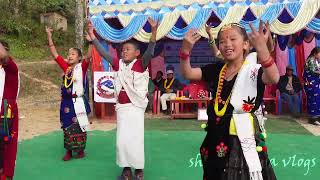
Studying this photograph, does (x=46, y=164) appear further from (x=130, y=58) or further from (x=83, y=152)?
(x=130, y=58)

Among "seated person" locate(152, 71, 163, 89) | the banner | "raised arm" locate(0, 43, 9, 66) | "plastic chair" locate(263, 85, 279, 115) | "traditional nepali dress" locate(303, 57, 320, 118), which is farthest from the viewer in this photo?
"seated person" locate(152, 71, 163, 89)

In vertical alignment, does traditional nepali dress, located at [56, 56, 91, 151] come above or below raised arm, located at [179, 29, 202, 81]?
below

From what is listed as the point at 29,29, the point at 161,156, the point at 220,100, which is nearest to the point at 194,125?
the point at 161,156

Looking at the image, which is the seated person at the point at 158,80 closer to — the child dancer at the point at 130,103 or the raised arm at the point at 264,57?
the child dancer at the point at 130,103

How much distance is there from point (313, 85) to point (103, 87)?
4.14 m

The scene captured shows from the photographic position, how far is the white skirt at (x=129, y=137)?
4489 millimetres

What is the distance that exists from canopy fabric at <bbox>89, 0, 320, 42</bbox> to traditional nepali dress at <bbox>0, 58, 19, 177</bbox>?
476 cm

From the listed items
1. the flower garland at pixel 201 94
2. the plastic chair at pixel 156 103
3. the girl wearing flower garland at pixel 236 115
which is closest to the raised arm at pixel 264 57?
the girl wearing flower garland at pixel 236 115

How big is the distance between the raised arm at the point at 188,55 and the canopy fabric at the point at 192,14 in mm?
5167

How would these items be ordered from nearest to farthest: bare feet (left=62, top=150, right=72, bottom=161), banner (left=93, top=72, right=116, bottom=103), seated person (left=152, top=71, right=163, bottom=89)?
1. bare feet (left=62, top=150, right=72, bottom=161)
2. banner (left=93, top=72, right=116, bottom=103)
3. seated person (left=152, top=71, right=163, bottom=89)

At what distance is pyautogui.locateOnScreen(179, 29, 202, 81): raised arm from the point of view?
264 centimetres

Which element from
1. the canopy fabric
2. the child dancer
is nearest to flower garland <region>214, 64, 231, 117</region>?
the child dancer

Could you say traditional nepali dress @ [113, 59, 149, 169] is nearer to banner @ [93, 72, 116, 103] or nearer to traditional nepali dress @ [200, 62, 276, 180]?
traditional nepali dress @ [200, 62, 276, 180]

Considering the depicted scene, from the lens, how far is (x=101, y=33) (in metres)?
8.69
